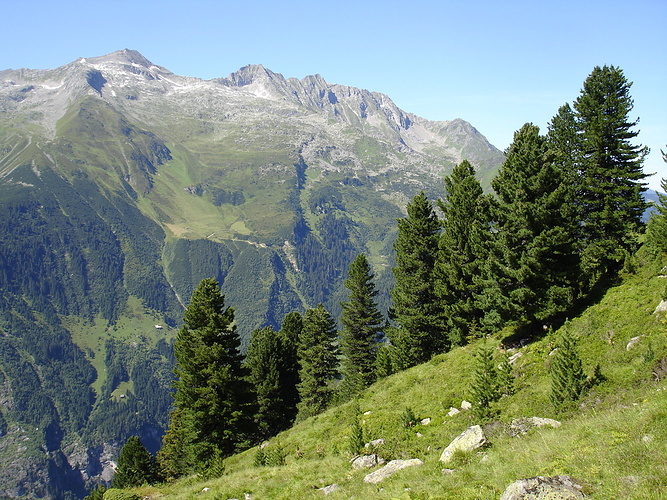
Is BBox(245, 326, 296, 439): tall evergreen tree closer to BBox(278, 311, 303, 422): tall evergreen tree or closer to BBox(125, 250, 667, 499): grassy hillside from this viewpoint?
BBox(278, 311, 303, 422): tall evergreen tree

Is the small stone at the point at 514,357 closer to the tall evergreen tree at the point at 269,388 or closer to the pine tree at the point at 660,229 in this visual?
the pine tree at the point at 660,229

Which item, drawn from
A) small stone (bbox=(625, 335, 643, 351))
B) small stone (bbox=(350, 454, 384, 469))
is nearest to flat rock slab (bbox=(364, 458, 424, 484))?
small stone (bbox=(350, 454, 384, 469))

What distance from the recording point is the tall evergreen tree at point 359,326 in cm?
5603

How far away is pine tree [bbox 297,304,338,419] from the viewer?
53688 mm

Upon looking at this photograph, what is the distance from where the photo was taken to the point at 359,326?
2235 inches

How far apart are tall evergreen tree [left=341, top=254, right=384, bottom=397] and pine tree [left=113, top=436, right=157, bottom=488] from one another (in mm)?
35074

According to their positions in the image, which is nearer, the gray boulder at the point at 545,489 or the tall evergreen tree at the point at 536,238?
the gray boulder at the point at 545,489

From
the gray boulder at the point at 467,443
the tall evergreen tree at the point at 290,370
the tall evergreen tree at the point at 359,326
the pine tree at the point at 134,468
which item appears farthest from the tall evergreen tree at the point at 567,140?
the pine tree at the point at 134,468

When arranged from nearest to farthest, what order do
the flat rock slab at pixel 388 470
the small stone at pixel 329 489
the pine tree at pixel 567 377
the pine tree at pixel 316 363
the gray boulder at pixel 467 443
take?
the gray boulder at pixel 467 443 → the flat rock slab at pixel 388 470 → the small stone at pixel 329 489 → the pine tree at pixel 567 377 → the pine tree at pixel 316 363

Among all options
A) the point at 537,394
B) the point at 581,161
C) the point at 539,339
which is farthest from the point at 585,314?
the point at 581,161

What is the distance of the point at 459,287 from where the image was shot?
35.3 m

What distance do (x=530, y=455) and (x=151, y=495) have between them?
20.8 m

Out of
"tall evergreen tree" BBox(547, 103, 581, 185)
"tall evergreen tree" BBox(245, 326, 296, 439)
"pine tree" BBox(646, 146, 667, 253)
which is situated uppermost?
"tall evergreen tree" BBox(547, 103, 581, 185)

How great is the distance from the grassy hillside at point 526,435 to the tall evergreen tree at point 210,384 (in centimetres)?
610
